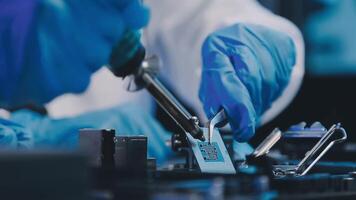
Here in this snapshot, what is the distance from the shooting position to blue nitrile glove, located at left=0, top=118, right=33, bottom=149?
1244 millimetres

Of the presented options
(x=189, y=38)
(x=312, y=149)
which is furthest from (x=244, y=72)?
(x=312, y=149)

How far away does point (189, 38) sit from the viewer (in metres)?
1.71

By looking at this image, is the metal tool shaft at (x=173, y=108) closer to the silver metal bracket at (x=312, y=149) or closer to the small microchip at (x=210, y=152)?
the small microchip at (x=210, y=152)

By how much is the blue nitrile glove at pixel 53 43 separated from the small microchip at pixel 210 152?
294 millimetres

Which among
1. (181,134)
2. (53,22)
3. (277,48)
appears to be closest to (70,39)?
(53,22)

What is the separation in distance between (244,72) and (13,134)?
60cm

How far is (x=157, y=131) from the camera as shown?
5.21ft

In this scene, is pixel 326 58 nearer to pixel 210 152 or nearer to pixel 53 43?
pixel 210 152

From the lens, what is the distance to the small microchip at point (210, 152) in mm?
1195

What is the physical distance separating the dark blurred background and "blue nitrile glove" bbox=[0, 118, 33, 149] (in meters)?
0.83

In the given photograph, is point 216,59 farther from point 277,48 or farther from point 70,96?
point 70,96

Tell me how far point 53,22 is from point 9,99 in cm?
17

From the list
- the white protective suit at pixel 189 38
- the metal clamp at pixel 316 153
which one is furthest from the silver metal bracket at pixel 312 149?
the white protective suit at pixel 189 38

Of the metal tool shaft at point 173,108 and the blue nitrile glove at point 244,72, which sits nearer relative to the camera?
the metal tool shaft at point 173,108
